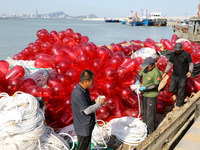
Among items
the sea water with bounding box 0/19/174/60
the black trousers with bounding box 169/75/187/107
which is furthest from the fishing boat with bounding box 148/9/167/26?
the black trousers with bounding box 169/75/187/107

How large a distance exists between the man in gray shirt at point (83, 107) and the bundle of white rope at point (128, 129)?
3.79ft

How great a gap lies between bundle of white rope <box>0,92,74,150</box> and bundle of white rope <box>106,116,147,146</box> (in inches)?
48.2

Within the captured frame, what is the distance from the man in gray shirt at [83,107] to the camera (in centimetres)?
221

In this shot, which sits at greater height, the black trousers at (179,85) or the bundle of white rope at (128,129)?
the black trousers at (179,85)

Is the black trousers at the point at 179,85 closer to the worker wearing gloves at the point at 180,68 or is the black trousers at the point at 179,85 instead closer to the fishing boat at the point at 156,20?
the worker wearing gloves at the point at 180,68

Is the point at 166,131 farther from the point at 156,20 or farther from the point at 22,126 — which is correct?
the point at 156,20

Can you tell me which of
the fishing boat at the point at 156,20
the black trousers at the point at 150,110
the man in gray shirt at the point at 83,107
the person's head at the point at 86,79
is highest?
the fishing boat at the point at 156,20

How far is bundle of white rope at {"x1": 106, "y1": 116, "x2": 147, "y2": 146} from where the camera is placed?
3.31m

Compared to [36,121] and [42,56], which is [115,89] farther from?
[42,56]

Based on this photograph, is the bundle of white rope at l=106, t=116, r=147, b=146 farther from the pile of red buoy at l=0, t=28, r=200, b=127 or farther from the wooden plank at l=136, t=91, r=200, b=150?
the wooden plank at l=136, t=91, r=200, b=150

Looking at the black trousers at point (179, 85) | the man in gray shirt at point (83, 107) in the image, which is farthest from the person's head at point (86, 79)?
the black trousers at point (179, 85)

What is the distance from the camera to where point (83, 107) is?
2.21 meters

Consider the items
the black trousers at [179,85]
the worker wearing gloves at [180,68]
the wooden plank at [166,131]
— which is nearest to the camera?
the wooden plank at [166,131]

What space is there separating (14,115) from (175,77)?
3.36m
